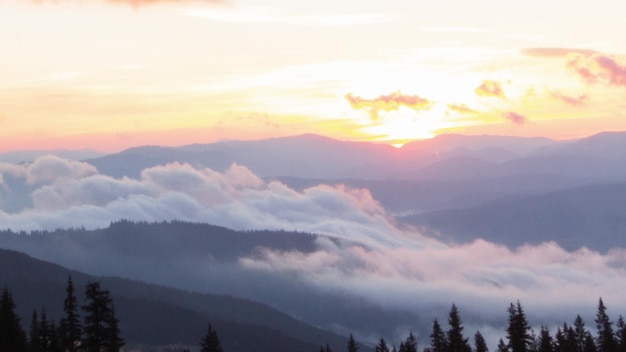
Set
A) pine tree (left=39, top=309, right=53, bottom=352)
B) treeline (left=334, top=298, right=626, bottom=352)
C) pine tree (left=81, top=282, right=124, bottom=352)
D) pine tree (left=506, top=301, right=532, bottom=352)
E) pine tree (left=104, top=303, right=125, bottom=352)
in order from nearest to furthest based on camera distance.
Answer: pine tree (left=81, top=282, right=124, bottom=352)
pine tree (left=104, top=303, right=125, bottom=352)
pine tree (left=39, top=309, right=53, bottom=352)
treeline (left=334, top=298, right=626, bottom=352)
pine tree (left=506, top=301, right=532, bottom=352)

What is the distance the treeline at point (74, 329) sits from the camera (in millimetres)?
61125

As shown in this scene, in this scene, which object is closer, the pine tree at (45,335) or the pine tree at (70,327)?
the pine tree at (70,327)

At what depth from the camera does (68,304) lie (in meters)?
63.3

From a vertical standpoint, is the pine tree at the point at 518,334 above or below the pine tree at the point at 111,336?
above

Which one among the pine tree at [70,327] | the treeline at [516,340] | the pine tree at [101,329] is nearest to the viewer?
the pine tree at [101,329]

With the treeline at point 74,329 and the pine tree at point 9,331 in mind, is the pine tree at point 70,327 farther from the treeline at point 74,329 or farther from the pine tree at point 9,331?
the pine tree at point 9,331

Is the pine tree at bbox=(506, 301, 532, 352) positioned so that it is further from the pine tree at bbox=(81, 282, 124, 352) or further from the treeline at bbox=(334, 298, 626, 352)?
the pine tree at bbox=(81, 282, 124, 352)

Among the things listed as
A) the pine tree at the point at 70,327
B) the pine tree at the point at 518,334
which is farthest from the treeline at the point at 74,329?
the pine tree at the point at 518,334

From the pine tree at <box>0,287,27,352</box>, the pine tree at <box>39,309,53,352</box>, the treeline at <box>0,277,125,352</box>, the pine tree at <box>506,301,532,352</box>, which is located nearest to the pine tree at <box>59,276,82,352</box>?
the treeline at <box>0,277,125,352</box>

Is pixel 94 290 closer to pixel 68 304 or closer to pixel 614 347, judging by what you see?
A: pixel 68 304

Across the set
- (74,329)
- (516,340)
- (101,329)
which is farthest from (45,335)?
(516,340)

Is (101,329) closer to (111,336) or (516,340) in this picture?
(111,336)

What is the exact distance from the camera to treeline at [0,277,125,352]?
2406 inches

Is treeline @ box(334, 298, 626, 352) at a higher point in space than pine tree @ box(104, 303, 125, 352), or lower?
higher
